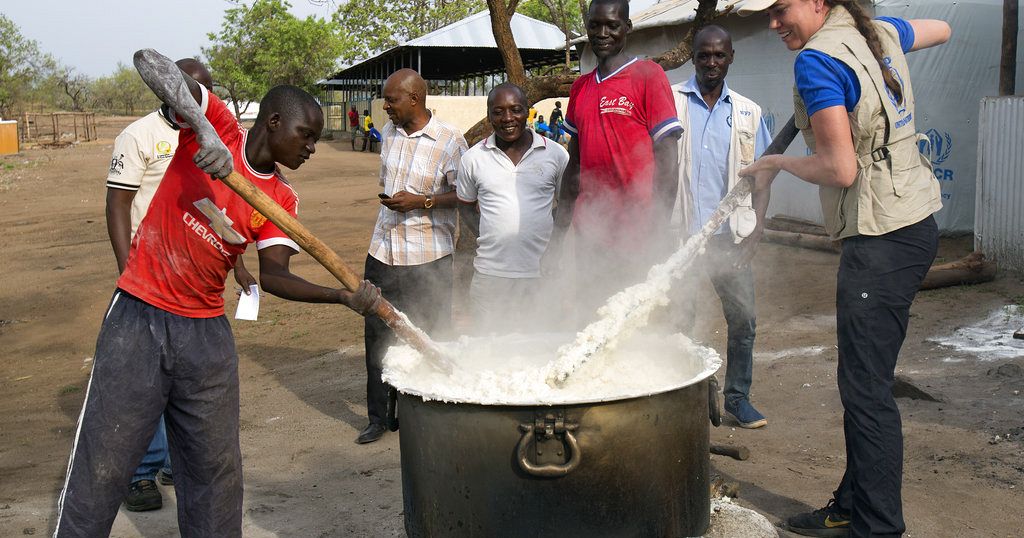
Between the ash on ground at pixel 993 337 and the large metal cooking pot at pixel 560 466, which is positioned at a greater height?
the large metal cooking pot at pixel 560 466

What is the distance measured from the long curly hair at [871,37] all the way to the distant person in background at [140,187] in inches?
107

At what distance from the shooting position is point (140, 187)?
413cm

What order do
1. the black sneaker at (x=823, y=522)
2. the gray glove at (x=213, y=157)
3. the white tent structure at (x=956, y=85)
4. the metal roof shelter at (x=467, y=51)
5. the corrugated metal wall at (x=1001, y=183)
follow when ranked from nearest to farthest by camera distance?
the gray glove at (x=213, y=157), the black sneaker at (x=823, y=522), the corrugated metal wall at (x=1001, y=183), the white tent structure at (x=956, y=85), the metal roof shelter at (x=467, y=51)

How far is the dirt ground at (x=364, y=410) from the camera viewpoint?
4.01 metres

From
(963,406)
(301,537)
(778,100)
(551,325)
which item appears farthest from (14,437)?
(778,100)

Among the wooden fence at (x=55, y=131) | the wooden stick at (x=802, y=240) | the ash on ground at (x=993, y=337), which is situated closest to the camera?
the ash on ground at (x=993, y=337)

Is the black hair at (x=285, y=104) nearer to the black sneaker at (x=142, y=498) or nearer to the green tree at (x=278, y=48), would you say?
the black sneaker at (x=142, y=498)

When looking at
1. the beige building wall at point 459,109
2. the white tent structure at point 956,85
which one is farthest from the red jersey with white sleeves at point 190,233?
the beige building wall at point 459,109

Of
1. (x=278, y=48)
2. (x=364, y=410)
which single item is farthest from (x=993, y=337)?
(x=278, y=48)

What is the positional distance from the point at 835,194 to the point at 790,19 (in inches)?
26.1

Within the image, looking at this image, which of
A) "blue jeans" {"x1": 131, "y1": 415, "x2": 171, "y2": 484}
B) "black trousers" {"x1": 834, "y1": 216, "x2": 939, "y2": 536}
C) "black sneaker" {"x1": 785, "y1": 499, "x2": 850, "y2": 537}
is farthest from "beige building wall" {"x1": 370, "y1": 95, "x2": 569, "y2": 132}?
"black trousers" {"x1": 834, "y1": 216, "x2": 939, "y2": 536}

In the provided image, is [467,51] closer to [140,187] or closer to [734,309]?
[734,309]

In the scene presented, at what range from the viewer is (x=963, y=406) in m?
4.93

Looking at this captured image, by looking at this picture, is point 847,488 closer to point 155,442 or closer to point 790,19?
point 790,19
